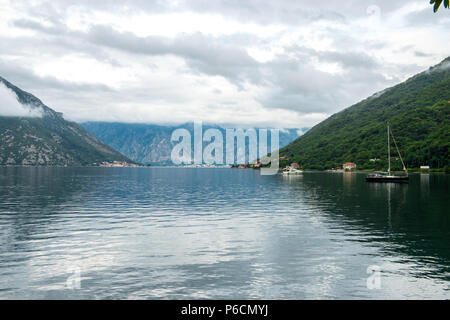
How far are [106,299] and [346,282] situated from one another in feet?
56.2

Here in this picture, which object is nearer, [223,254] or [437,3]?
[437,3]

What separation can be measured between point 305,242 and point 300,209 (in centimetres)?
3094

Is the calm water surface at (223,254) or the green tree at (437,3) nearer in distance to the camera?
the green tree at (437,3)

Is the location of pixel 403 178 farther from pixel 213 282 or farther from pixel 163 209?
pixel 213 282

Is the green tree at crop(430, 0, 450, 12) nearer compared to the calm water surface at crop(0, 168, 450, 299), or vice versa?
the green tree at crop(430, 0, 450, 12)

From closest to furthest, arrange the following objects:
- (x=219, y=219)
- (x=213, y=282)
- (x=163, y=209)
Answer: (x=213, y=282)
(x=219, y=219)
(x=163, y=209)

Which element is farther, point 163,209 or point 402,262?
point 163,209

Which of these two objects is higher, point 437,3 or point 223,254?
point 437,3

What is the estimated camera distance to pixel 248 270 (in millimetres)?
29609

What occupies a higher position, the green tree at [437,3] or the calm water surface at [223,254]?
the green tree at [437,3]

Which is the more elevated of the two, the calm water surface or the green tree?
the green tree
